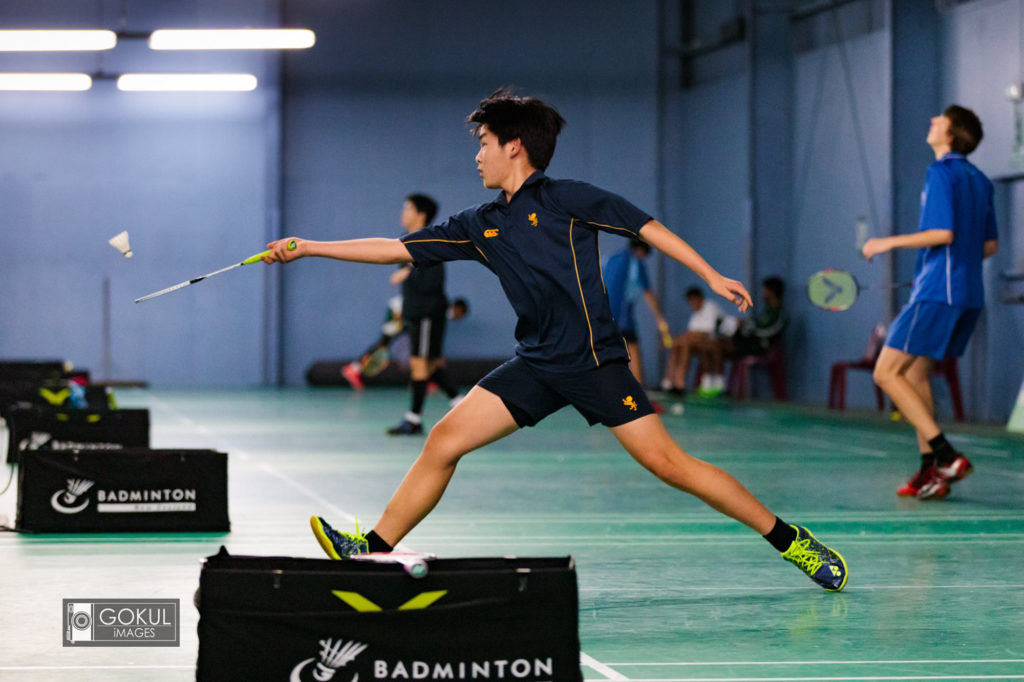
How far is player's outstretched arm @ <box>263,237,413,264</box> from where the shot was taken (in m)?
4.56

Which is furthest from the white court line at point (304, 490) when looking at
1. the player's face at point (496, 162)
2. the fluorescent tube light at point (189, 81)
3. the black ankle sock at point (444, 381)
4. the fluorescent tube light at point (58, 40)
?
the fluorescent tube light at point (189, 81)

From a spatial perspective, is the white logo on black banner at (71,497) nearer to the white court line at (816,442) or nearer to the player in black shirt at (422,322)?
the player in black shirt at (422,322)

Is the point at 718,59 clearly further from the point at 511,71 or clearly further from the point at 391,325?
the point at 391,325

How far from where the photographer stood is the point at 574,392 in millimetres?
4578

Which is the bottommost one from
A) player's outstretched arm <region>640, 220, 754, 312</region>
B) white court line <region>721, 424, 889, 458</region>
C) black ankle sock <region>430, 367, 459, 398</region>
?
white court line <region>721, 424, 889, 458</region>

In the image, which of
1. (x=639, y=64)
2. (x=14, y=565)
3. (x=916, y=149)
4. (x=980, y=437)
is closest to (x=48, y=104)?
(x=639, y=64)

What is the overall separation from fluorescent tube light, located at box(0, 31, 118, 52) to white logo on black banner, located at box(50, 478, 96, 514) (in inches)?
425

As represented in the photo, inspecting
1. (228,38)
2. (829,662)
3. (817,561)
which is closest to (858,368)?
(228,38)

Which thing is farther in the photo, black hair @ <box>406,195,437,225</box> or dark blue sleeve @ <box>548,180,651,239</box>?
black hair @ <box>406,195,437,225</box>

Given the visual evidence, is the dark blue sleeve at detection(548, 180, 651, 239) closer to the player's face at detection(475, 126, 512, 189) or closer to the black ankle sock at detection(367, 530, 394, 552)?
the player's face at detection(475, 126, 512, 189)

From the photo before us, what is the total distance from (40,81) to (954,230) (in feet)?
50.7

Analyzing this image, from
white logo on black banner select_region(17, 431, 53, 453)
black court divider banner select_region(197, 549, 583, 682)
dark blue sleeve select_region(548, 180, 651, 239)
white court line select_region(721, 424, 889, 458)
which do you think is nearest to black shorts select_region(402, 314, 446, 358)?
white court line select_region(721, 424, 889, 458)

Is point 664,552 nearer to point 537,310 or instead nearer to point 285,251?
point 537,310

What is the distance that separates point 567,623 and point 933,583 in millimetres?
2528
